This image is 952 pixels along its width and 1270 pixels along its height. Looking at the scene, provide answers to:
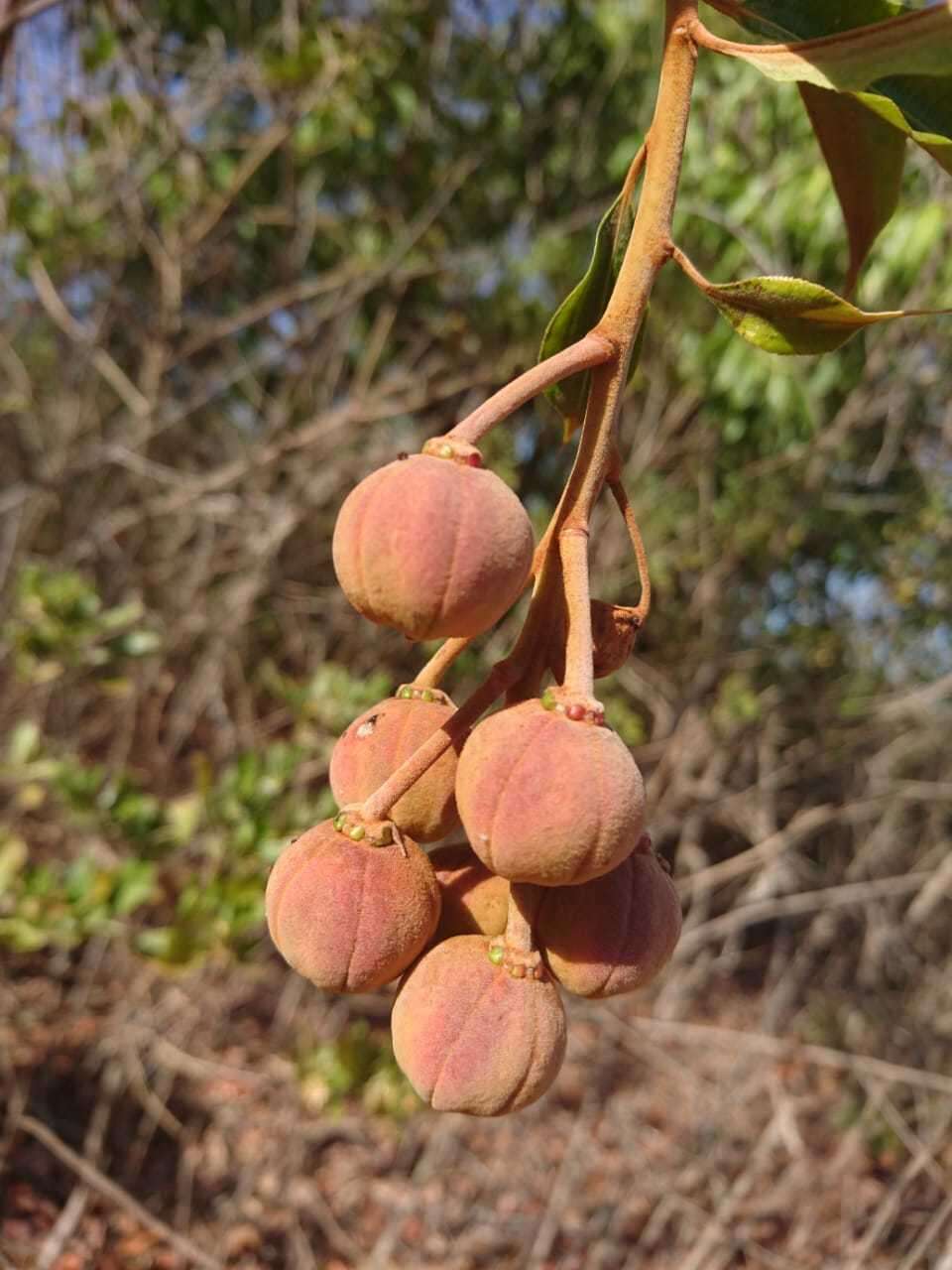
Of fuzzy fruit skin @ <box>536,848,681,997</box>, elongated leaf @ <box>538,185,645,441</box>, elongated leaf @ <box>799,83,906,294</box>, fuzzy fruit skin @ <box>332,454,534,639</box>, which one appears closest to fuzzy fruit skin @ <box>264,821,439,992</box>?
fuzzy fruit skin @ <box>536,848,681,997</box>

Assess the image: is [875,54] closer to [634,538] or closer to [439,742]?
[634,538]

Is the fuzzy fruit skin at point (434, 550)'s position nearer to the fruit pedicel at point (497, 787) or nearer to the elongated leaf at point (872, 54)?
the fruit pedicel at point (497, 787)

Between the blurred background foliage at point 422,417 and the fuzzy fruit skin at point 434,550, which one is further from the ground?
the fuzzy fruit skin at point 434,550

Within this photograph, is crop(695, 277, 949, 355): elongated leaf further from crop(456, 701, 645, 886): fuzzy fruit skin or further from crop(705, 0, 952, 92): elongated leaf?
crop(456, 701, 645, 886): fuzzy fruit skin

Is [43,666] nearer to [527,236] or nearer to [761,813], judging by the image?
[527,236]

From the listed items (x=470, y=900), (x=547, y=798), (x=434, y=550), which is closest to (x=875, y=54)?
(x=434, y=550)

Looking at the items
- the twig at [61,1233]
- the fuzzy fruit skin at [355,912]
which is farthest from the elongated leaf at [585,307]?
the twig at [61,1233]

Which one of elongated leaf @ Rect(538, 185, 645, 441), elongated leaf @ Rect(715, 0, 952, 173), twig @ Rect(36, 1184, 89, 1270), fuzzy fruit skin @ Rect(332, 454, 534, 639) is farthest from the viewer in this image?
twig @ Rect(36, 1184, 89, 1270)
